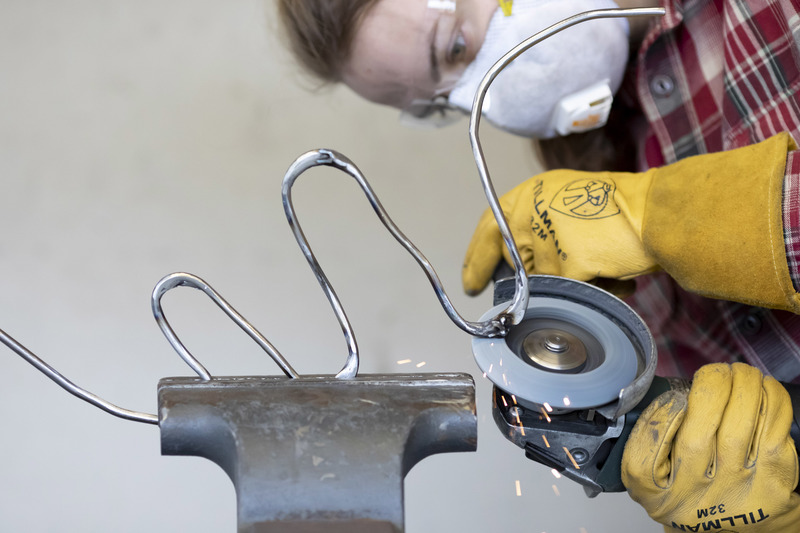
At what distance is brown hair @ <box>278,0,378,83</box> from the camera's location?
121 cm

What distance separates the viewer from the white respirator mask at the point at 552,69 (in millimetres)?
1177

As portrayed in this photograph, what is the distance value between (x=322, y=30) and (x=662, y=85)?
593 mm

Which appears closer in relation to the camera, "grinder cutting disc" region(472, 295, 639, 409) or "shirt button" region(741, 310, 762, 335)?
"grinder cutting disc" region(472, 295, 639, 409)

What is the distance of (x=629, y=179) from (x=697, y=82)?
0.31 meters

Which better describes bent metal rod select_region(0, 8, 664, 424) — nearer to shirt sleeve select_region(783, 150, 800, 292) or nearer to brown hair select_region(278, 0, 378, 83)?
shirt sleeve select_region(783, 150, 800, 292)

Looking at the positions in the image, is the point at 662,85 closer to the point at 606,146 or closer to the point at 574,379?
the point at 606,146

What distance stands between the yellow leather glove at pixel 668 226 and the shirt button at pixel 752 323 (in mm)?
265

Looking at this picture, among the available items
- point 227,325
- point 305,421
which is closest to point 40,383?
point 227,325

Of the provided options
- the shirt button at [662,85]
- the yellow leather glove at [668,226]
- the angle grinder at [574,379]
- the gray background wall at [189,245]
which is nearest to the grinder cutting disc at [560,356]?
the angle grinder at [574,379]

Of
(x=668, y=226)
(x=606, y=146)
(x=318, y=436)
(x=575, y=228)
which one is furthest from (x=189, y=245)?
(x=318, y=436)

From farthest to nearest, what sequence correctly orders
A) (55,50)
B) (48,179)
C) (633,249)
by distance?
1. (55,50)
2. (48,179)
3. (633,249)

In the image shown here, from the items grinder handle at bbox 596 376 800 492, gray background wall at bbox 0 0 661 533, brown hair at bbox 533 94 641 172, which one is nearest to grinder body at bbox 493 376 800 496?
grinder handle at bbox 596 376 800 492

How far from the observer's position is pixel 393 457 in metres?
0.57

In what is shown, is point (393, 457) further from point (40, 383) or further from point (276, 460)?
point (40, 383)
